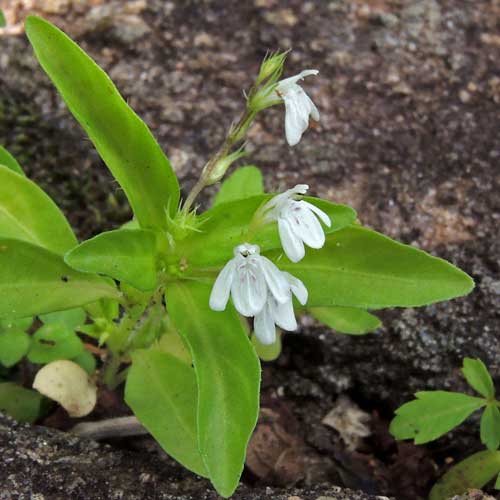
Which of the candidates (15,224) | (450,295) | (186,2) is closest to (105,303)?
(15,224)

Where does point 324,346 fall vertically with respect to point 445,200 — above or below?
below

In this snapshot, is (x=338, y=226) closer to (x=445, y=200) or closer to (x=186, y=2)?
(x=445, y=200)

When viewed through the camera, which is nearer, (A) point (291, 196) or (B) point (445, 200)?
(A) point (291, 196)

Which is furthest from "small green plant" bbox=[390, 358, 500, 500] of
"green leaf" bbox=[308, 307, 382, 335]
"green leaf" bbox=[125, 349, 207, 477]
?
"green leaf" bbox=[125, 349, 207, 477]

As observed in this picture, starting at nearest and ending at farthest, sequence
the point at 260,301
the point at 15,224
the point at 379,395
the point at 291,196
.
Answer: the point at 260,301, the point at 291,196, the point at 15,224, the point at 379,395

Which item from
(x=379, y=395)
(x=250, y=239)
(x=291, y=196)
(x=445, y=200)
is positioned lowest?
(x=379, y=395)

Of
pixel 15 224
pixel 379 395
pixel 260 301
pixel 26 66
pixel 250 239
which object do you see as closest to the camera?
pixel 260 301

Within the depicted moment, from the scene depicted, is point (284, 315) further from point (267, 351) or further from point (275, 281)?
point (267, 351)

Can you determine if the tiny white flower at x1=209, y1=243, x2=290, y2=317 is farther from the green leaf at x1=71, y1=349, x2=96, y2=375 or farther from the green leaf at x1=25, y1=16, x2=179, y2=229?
the green leaf at x1=71, y1=349, x2=96, y2=375

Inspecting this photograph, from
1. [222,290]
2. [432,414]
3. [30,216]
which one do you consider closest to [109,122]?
[30,216]
